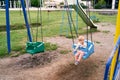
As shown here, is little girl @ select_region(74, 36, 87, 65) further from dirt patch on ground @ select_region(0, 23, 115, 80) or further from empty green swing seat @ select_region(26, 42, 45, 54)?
empty green swing seat @ select_region(26, 42, 45, 54)

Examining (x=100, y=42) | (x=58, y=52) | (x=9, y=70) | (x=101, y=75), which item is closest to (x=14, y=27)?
(x=100, y=42)

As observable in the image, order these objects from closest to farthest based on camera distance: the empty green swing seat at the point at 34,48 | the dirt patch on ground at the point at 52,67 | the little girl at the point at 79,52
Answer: the dirt patch on ground at the point at 52,67, the little girl at the point at 79,52, the empty green swing seat at the point at 34,48

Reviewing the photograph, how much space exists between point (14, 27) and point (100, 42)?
6.47 m

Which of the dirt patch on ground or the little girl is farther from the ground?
the little girl

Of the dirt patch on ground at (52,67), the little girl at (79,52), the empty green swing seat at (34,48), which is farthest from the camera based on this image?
the empty green swing seat at (34,48)

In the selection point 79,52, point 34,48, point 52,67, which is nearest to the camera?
point 79,52

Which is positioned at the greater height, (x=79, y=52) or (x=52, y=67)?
(x=79, y=52)

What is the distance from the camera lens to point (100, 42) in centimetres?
977

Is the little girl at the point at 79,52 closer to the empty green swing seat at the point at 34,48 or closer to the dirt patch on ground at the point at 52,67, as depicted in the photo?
the dirt patch on ground at the point at 52,67

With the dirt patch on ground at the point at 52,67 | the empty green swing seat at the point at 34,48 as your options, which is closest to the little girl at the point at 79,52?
the dirt patch on ground at the point at 52,67

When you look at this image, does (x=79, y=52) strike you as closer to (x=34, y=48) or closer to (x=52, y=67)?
(x=52, y=67)

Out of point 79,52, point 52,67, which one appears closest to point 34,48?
point 52,67

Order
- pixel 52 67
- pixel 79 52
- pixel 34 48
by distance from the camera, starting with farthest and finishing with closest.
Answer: pixel 34 48, pixel 52 67, pixel 79 52

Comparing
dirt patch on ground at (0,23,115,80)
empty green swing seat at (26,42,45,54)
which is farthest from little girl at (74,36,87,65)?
empty green swing seat at (26,42,45,54)
